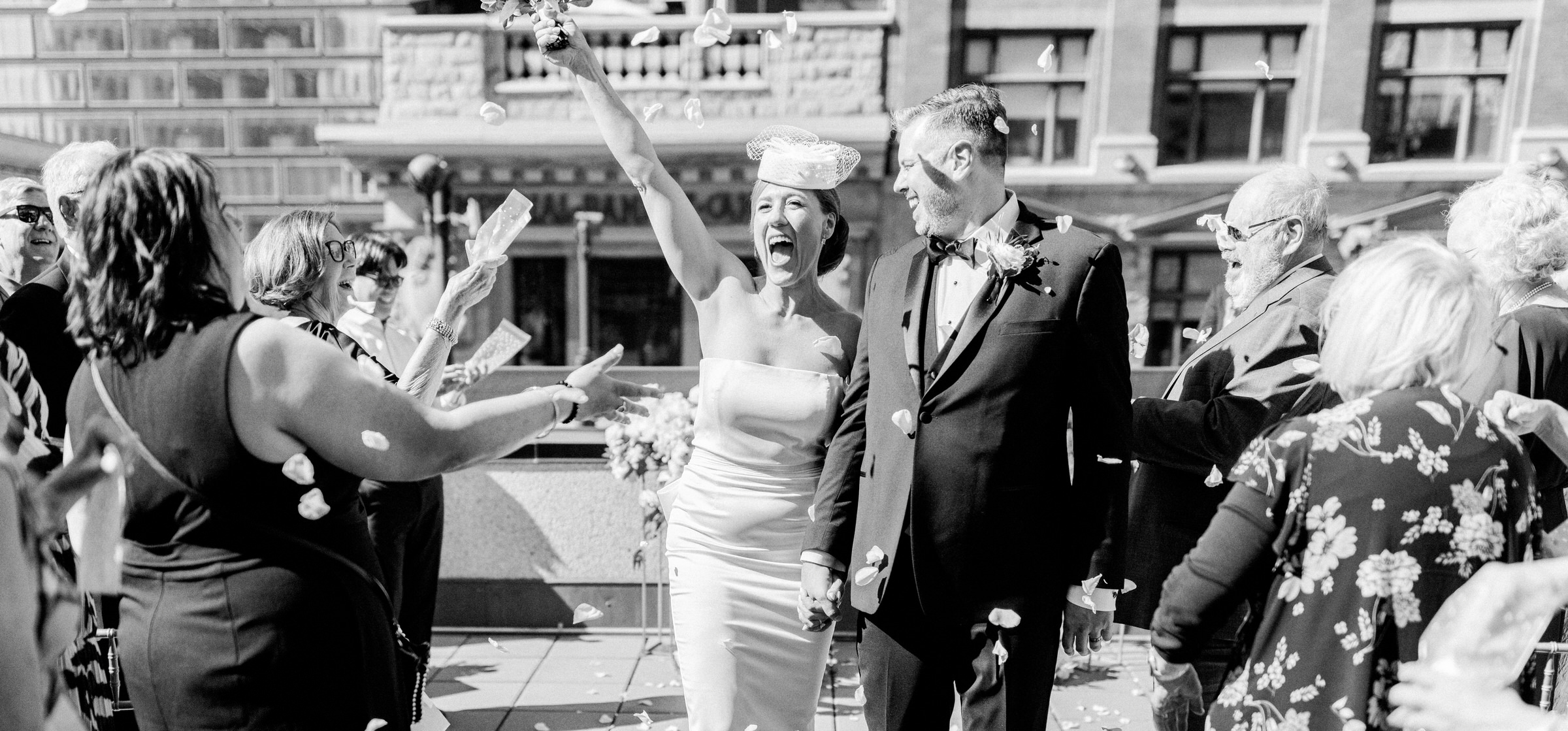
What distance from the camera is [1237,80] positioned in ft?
45.2

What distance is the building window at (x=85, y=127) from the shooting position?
89.3 feet

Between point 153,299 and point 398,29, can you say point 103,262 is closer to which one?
point 153,299

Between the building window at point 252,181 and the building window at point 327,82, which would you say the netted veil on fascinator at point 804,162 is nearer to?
the building window at point 327,82

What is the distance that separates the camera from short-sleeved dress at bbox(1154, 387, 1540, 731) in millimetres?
1487

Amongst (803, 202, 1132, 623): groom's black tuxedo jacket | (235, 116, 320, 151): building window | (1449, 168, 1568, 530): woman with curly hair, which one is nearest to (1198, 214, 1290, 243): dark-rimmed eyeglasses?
(1449, 168, 1568, 530): woman with curly hair

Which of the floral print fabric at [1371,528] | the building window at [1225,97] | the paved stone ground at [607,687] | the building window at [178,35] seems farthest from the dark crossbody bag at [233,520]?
the building window at [178,35]

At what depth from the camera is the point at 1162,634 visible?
169 centimetres

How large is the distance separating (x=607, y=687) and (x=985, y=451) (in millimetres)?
2662

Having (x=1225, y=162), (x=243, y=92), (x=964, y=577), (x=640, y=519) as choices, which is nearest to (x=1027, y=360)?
(x=964, y=577)

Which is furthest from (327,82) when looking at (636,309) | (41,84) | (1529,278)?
(1529,278)

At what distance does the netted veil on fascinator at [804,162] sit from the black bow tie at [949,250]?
478 mm

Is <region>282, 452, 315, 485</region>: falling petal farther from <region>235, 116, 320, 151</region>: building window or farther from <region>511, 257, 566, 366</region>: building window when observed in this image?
<region>235, 116, 320, 151</region>: building window

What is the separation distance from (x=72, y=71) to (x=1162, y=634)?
35304 millimetres

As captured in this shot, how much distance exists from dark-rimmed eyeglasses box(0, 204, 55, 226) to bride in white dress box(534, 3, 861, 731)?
2009mm
